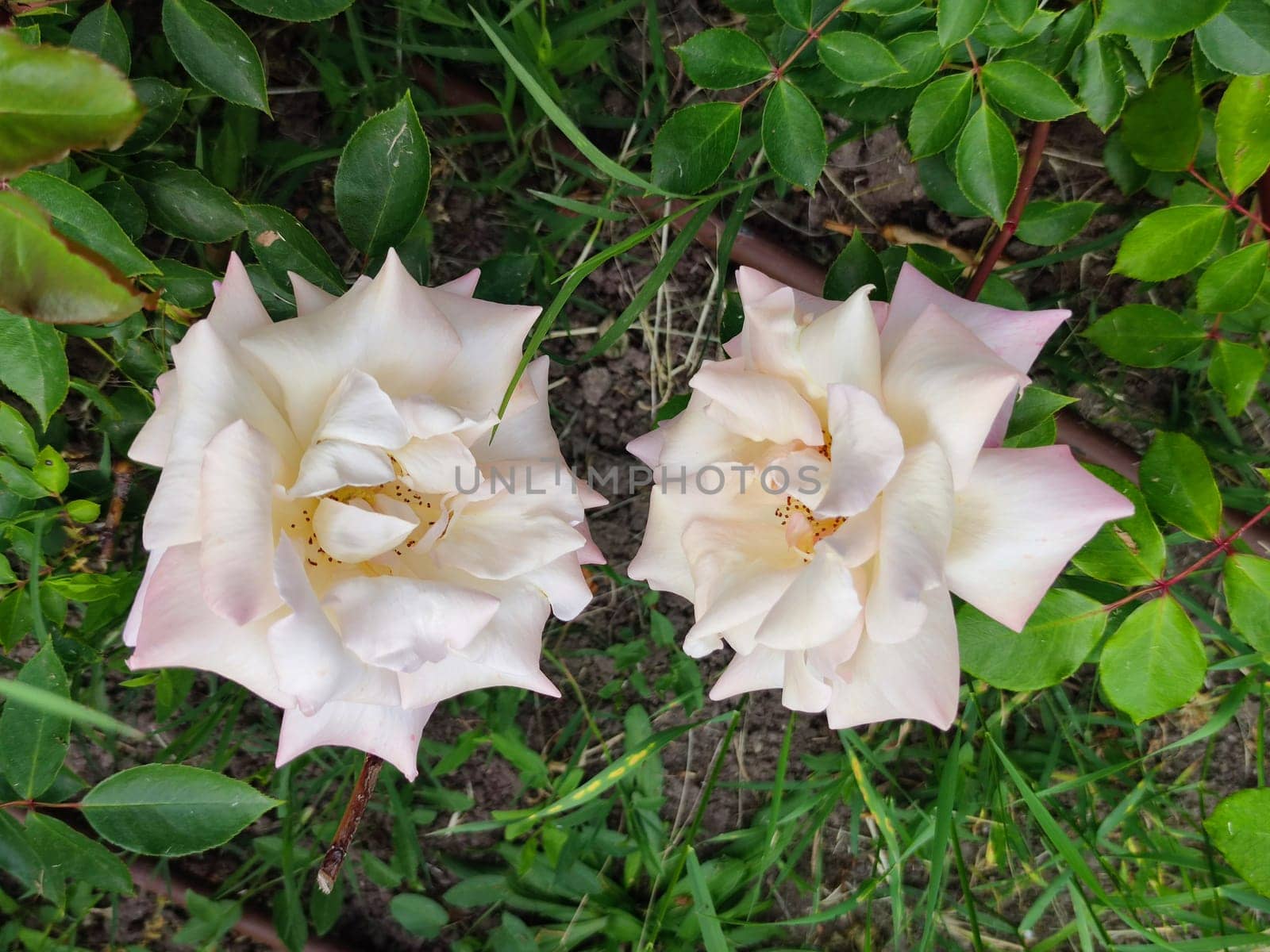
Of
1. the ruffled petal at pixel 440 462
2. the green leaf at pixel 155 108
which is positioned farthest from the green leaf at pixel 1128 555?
the green leaf at pixel 155 108

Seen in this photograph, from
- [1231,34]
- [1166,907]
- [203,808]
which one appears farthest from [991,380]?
[1166,907]

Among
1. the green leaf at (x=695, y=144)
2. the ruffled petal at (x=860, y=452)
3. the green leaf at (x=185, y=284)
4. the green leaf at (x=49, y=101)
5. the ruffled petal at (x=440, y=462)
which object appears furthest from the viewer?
the green leaf at (x=185, y=284)

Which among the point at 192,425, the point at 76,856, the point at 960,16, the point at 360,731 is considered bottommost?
the point at 76,856

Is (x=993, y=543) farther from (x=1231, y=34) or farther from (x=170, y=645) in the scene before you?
(x=170, y=645)

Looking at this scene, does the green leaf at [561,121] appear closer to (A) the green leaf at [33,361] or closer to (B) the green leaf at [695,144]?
(B) the green leaf at [695,144]

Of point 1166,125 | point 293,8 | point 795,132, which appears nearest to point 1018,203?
point 1166,125

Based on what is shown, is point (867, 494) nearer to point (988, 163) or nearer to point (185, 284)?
point (988, 163)
